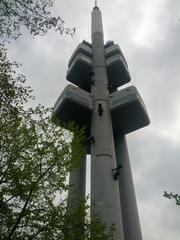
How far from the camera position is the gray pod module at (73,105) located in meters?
34.5

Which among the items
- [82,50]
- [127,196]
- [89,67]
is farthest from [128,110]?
[82,50]

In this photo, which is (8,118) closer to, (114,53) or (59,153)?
(59,153)

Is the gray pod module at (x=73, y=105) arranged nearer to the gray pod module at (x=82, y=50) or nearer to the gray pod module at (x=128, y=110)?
the gray pod module at (x=128, y=110)

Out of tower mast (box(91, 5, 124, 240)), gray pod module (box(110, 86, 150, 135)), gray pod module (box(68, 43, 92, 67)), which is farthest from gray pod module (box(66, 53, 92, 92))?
gray pod module (box(110, 86, 150, 135))

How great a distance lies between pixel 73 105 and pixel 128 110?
6589 mm

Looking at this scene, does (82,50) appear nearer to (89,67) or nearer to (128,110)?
(89,67)

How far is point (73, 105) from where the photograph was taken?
34.9 meters

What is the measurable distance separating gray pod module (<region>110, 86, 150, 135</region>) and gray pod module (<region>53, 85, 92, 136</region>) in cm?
307

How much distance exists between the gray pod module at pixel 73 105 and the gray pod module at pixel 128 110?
121 inches

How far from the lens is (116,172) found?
2817 centimetres

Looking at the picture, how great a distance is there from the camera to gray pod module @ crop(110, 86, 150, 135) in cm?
3422

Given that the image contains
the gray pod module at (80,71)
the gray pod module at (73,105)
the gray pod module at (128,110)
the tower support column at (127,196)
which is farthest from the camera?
the gray pod module at (80,71)

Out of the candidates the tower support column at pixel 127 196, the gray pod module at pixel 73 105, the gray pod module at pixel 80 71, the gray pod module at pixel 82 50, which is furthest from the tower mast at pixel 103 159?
the tower support column at pixel 127 196

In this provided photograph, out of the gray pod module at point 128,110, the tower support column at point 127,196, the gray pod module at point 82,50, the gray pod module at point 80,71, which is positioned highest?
the gray pod module at point 82,50
